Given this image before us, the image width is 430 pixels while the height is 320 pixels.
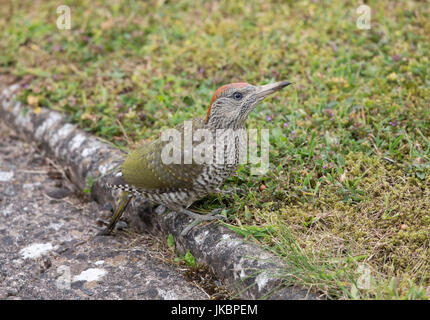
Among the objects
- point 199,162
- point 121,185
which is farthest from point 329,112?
point 121,185

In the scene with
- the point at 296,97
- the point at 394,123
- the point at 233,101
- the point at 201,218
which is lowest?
the point at 201,218

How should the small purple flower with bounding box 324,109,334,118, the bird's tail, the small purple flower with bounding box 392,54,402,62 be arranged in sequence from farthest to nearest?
the small purple flower with bounding box 392,54,402,62
the small purple flower with bounding box 324,109,334,118
the bird's tail

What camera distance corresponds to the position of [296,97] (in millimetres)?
4973

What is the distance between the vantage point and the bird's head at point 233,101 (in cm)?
383

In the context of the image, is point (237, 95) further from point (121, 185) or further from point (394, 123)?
point (394, 123)

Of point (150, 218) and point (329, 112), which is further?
point (329, 112)

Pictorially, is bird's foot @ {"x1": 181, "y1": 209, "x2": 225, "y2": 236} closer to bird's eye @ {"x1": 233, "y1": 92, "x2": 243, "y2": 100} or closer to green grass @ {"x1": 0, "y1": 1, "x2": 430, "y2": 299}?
green grass @ {"x1": 0, "y1": 1, "x2": 430, "y2": 299}

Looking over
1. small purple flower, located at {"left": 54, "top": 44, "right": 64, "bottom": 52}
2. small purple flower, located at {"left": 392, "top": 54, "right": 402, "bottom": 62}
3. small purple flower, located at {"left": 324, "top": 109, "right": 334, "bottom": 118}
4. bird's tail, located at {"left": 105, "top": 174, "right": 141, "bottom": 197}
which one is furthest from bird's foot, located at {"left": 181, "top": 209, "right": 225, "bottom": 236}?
small purple flower, located at {"left": 54, "top": 44, "right": 64, "bottom": 52}

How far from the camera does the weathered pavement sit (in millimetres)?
3666

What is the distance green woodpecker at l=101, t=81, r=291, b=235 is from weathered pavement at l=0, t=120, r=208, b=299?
0.48 meters

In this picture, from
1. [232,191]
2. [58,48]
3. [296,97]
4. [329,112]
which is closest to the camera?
[232,191]

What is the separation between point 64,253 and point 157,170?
1.11 meters

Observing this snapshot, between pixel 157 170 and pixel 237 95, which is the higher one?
pixel 237 95
